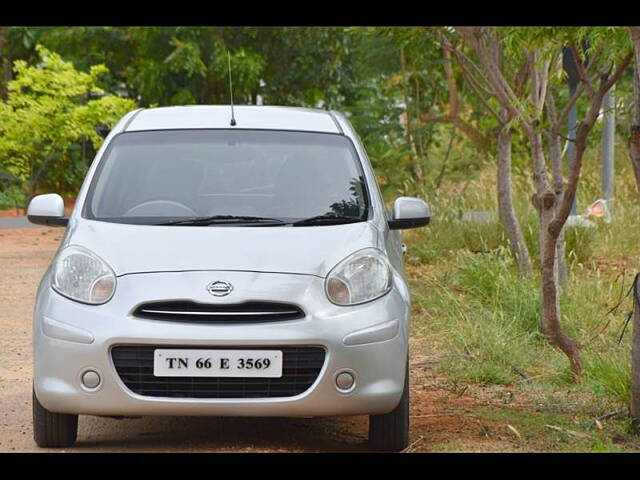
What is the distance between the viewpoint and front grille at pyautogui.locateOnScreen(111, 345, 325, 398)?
5.61 m

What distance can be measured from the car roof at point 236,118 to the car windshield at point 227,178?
0.21 feet

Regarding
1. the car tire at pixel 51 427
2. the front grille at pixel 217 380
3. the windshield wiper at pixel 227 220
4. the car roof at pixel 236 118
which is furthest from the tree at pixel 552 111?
the car tire at pixel 51 427

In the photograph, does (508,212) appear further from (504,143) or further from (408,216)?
(408,216)

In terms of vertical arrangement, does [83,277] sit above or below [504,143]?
above

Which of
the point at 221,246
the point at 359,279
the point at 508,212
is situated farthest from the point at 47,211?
the point at 508,212

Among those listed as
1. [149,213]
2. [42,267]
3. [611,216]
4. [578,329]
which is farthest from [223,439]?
[611,216]

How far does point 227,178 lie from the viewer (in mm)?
6785

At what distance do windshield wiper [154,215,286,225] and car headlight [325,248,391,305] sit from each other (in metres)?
0.52

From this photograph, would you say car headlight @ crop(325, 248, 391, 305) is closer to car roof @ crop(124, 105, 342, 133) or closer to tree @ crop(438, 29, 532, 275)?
car roof @ crop(124, 105, 342, 133)

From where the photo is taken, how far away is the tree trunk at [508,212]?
1170 cm

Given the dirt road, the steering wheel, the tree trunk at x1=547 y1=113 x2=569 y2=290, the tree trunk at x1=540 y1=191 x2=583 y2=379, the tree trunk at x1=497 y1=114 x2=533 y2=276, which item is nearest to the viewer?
the dirt road

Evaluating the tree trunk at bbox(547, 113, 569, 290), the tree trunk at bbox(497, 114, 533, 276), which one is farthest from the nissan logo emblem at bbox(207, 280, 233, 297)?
the tree trunk at bbox(497, 114, 533, 276)

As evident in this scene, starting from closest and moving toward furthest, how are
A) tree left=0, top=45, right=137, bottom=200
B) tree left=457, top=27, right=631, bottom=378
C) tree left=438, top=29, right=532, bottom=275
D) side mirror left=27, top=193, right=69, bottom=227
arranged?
side mirror left=27, top=193, right=69, bottom=227, tree left=457, top=27, right=631, bottom=378, tree left=438, top=29, right=532, bottom=275, tree left=0, top=45, right=137, bottom=200

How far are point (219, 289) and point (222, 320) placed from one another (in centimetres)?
14
